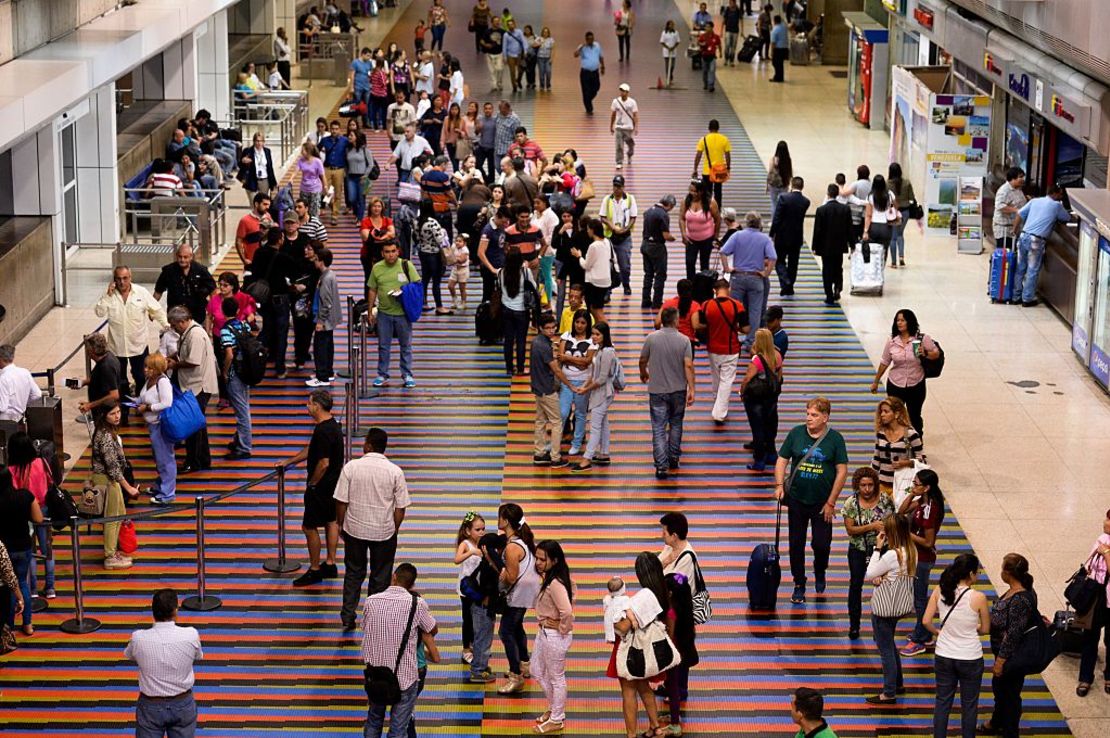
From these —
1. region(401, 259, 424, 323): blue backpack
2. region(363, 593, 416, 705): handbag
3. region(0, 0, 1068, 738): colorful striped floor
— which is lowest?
region(0, 0, 1068, 738): colorful striped floor

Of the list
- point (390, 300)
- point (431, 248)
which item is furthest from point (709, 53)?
point (390, 300)

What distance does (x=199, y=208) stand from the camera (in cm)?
2280

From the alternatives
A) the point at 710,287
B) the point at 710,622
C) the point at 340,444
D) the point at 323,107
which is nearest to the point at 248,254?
the point at 710,287

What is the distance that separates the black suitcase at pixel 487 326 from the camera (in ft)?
62.8

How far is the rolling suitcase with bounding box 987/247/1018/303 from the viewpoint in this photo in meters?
21.1

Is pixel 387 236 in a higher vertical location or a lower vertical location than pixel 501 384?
higher

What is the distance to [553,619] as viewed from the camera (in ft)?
35.0

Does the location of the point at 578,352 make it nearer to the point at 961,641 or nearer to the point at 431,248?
the point at 431,248

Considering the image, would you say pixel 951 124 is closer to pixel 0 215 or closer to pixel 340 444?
pixel 0 215

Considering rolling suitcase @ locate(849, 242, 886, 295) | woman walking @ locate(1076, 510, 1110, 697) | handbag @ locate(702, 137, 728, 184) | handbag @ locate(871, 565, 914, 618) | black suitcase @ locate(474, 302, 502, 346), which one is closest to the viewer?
handbag @ locate(871, 565, 914, 618)

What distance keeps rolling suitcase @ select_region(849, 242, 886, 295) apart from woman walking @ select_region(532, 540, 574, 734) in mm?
11360

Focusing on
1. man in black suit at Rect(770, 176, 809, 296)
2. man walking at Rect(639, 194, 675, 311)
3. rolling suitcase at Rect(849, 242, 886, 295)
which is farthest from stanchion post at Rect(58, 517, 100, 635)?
rolling suitcase at Rect(849, 242, 886, 295)

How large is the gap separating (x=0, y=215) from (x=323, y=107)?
14.7 m

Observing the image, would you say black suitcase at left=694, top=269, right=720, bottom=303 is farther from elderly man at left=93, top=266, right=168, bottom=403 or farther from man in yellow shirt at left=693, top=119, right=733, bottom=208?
man in yellow shirt at left=693, top=119, right=733, bottom=208
